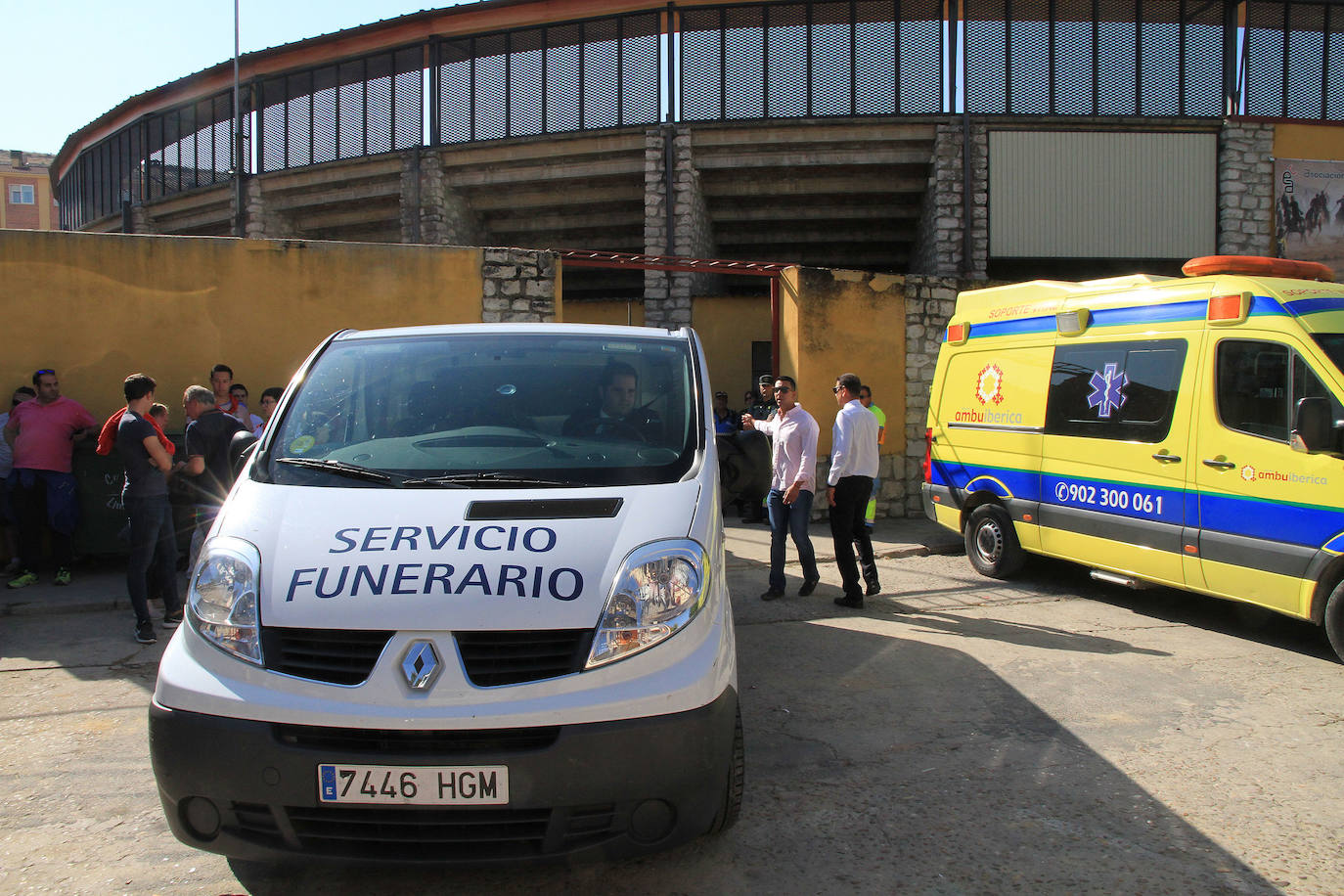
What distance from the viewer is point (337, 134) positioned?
2191cm

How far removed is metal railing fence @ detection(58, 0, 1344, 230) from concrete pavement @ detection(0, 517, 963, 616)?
1087cm

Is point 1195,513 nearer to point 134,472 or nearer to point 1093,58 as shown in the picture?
point 134,472

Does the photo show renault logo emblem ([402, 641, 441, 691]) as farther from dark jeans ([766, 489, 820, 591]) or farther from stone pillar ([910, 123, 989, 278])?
stone pillar ([910, 123, 989, 278])

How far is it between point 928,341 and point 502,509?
973 centimetres

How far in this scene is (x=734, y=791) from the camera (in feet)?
9.77

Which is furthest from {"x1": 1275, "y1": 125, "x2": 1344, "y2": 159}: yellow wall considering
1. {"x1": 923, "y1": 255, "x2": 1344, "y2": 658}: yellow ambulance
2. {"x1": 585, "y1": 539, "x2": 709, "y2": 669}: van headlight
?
{"x1": 585, "y1": 539, "x2": 709, "y2": 669}: van headlight

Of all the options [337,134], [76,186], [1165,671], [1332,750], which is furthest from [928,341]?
[76,186]

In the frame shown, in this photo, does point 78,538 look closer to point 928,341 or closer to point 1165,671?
point 1165,671

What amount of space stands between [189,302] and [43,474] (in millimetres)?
2269

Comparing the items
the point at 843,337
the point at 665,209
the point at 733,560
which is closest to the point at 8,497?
the point at 733,560

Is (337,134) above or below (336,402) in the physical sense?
above

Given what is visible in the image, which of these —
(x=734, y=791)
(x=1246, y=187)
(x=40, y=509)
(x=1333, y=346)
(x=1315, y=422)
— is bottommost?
(x=734, y=791)

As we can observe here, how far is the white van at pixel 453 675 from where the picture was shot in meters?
2.43

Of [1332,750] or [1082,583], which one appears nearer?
[1332,750]
